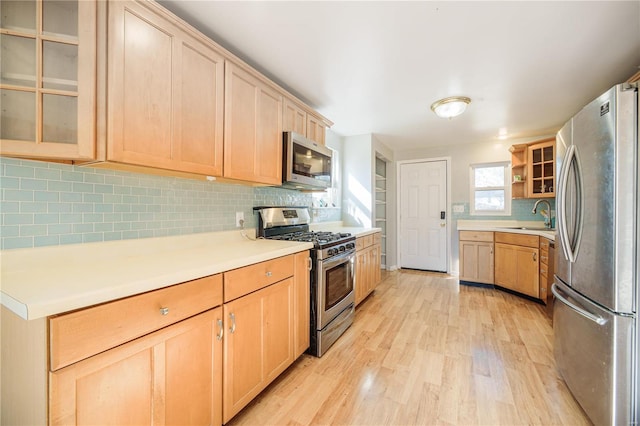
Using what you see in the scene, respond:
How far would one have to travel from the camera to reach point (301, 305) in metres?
1.90

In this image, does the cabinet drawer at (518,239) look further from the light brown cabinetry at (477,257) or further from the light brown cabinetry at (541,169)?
the light brown cabinetry at (541,169)

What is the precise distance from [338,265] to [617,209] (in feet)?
5.70

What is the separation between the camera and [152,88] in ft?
4.31

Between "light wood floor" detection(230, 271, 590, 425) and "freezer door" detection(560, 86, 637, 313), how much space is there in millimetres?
776

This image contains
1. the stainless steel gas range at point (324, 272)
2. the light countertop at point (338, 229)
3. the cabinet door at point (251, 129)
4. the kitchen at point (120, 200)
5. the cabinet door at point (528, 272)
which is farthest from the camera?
the cabinet door at point (528, 272)

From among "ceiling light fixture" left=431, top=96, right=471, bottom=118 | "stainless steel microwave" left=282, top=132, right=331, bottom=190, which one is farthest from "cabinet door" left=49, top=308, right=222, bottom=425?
"ceiling light fixture" left=431, top=96, right=471, bottom=118

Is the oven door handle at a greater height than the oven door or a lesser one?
greater

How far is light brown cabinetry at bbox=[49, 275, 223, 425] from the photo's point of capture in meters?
0.78

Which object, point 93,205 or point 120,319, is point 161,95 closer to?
point 93,205

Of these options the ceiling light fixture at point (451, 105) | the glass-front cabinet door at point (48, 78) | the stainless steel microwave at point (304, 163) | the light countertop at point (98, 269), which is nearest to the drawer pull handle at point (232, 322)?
the light countertop at point (98, 269)

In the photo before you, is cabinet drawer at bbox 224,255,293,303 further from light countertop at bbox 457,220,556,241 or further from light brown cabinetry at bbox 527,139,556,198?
light brown cabinetry at bbox 527,139,556,198

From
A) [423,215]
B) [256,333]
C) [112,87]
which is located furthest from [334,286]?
[423,215]

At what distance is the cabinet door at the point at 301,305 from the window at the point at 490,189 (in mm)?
3878

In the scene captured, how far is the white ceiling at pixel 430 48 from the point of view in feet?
4.91
